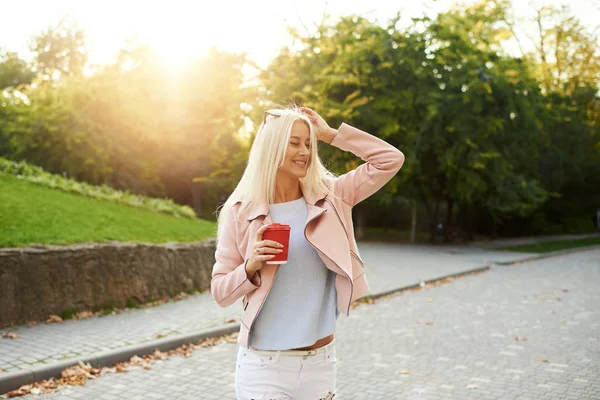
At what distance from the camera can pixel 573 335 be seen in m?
8.55

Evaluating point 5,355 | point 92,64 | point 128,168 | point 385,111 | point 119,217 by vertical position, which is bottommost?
point 5,355

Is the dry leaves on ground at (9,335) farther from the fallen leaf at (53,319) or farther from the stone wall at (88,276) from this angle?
the fallen leaf at (53,319)

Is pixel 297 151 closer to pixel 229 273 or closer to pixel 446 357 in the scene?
pixel 229 273

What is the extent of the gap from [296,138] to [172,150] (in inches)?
1325

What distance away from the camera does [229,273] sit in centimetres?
272

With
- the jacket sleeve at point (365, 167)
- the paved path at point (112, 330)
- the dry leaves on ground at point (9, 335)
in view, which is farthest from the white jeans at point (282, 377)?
the dry leaves on ground at point (9, 335)

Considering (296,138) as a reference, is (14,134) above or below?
above

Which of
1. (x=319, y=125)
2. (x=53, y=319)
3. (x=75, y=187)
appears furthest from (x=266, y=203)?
(x=75, y=187)

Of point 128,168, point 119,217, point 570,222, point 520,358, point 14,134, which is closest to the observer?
point 520,358

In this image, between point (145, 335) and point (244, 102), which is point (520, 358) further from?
point (244, 102)

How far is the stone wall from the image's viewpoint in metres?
8.08

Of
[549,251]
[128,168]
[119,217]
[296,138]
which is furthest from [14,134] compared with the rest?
[296,138]

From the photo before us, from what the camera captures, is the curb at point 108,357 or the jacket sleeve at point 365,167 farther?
the curb at point 108,357

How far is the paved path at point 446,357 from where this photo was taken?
5.98 meters
